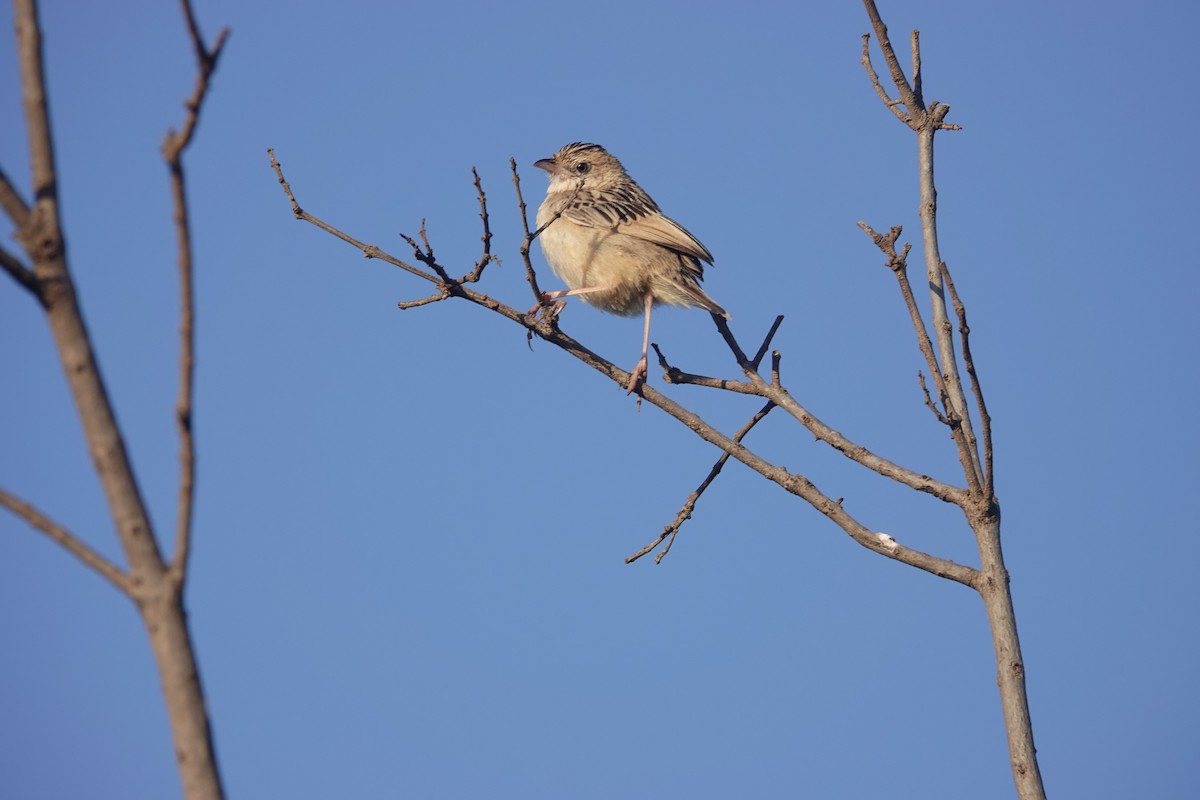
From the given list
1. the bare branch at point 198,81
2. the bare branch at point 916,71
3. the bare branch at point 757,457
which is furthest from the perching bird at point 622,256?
the bare branch at point 198,81

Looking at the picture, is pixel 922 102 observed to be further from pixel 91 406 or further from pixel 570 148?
pixel 570 148

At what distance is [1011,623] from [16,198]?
350cm

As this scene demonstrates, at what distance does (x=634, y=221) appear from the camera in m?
9.03

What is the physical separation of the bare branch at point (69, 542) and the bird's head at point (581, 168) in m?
8.59

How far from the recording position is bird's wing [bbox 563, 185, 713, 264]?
880cm

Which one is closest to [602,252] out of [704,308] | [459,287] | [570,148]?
[704,308]

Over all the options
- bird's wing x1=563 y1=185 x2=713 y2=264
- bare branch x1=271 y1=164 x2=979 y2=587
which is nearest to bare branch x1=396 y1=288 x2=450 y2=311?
bare branch x1=271 y1=164 x2=979 y2=587

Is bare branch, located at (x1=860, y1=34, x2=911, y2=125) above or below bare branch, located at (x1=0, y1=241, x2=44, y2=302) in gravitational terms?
above

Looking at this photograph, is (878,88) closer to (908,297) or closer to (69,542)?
(908,297)

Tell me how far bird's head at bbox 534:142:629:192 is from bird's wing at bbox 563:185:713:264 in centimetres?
89

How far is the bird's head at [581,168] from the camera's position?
10.3 meters

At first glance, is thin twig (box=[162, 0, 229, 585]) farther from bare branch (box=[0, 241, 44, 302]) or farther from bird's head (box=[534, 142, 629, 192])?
bird's head (box=[534, 142, 629, 192])

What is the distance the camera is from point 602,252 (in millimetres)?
8742

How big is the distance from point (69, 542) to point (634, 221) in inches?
290
